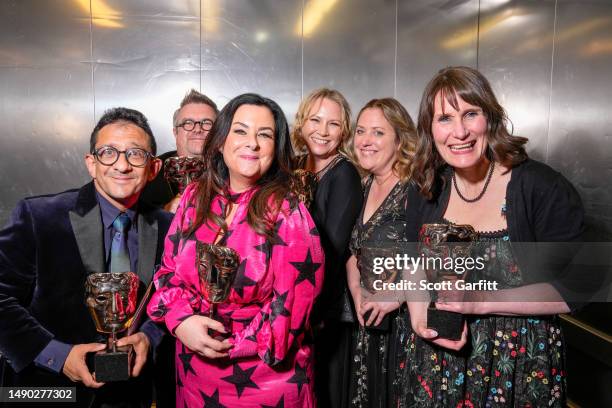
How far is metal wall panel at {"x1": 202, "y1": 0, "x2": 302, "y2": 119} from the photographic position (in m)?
4.51

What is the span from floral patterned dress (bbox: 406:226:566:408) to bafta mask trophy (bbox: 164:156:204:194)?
4.41 feet

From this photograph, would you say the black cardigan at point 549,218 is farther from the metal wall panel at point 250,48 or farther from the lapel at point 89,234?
the metal wall panel at point 250,48

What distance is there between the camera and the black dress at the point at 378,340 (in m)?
2.24

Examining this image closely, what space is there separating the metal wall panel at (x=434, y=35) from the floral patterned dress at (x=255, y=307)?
3.35 m

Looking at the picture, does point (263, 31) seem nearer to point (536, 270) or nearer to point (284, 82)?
point (284, 82)

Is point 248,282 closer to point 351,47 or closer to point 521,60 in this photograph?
point 351,47

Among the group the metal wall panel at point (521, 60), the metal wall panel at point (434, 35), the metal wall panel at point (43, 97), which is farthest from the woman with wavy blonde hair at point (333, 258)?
the metal wall panel at point (43, 97)

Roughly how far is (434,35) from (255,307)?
3826mm

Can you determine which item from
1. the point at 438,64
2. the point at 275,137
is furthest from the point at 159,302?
the point at 438,64

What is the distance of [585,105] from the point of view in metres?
3.68

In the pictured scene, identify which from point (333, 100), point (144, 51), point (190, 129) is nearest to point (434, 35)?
point (333, 100)

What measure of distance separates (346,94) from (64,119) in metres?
2.62

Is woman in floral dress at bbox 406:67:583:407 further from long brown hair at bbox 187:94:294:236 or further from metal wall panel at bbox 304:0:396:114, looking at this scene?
metal wall panel at bbox 304:0:396:114

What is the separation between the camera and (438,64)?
4703 mm
